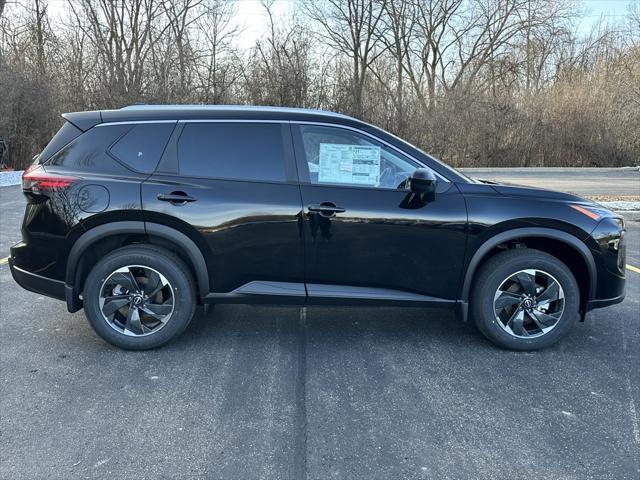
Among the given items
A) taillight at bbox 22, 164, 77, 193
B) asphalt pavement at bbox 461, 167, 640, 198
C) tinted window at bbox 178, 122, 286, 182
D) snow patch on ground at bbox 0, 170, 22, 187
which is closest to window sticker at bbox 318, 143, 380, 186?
tinted window at bbox 178, 122, 286, 182

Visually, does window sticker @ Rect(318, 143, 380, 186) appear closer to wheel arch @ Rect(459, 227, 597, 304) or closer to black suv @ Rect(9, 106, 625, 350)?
black suv @ Rect(9, 106, 625, 350)

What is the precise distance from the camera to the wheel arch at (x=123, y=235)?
3818 millimetres

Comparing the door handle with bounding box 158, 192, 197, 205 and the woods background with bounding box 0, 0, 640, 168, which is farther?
the woods background with bounding box 0, 0, 640, 168

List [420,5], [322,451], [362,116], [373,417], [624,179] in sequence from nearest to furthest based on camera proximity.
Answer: [322,451], [373,417], [624,179], [362,116], [420,5]

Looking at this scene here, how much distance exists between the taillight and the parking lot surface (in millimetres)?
1221

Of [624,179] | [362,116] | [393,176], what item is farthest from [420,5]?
[393,176]

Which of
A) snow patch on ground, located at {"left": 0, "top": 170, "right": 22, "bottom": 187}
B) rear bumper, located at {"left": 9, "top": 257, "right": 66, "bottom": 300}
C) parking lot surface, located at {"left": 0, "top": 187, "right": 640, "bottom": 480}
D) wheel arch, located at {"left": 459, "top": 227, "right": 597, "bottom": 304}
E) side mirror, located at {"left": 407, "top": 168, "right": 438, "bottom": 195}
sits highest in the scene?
side mirror, located at {"left": 407, "top": 168, "right": 438, "bottom": 195}

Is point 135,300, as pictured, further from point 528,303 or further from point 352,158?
point 528,303

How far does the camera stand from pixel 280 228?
3842 millimetres

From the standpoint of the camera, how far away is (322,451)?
2777mm

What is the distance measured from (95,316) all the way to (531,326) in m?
3.27

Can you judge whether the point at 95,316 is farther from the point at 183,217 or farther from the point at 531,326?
the point at 531,326

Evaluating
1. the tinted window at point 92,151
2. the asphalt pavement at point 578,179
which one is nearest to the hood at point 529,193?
the tinted window at point 92,151

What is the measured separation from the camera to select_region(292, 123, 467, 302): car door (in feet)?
12.6
